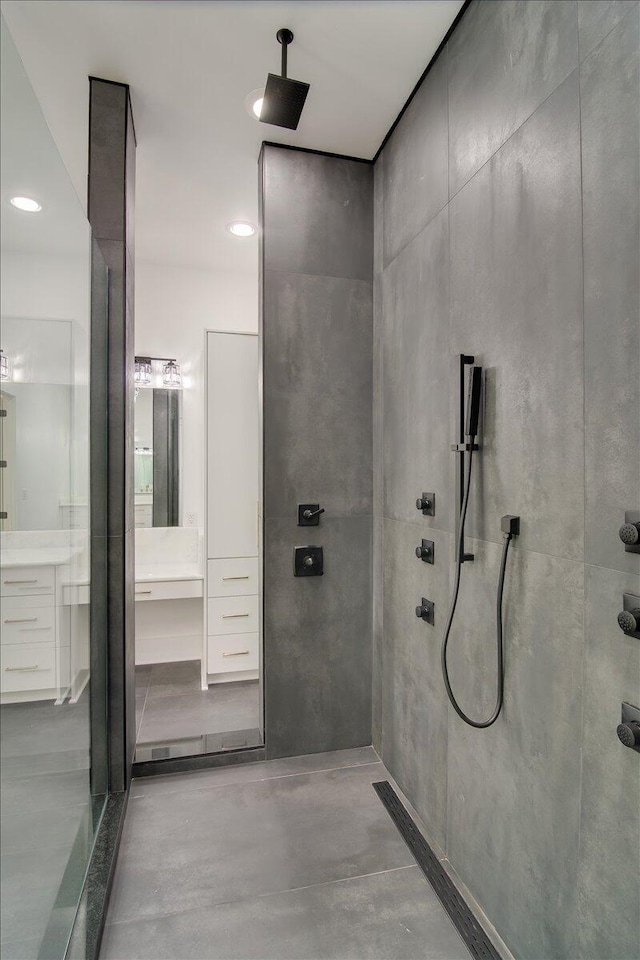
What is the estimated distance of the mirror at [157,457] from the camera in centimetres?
340

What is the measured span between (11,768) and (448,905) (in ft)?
4.25

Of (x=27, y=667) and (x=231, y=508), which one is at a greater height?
(x=231, y=508)

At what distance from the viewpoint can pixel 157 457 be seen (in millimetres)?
3432

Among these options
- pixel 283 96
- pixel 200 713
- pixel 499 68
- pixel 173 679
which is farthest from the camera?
pixel 173 679

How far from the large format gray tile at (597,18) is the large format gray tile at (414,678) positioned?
4.19ft

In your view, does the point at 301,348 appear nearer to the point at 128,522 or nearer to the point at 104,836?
the point at 128,522

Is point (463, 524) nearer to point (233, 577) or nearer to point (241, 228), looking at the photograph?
point (233, 577)

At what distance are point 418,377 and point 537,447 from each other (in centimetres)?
73

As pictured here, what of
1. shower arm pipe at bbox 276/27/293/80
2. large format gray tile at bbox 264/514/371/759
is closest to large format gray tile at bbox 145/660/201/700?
large format gray tile at bbox 264/514/371/759

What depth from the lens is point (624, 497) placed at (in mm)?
946

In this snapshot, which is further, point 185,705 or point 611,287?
point 185,705

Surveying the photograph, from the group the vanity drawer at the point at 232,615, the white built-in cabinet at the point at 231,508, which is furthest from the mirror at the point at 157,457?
the vanity drawer at the point at 232,615

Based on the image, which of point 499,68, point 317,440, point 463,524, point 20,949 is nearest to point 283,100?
point 499,68

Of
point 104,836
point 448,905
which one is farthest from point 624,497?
point 104,836
